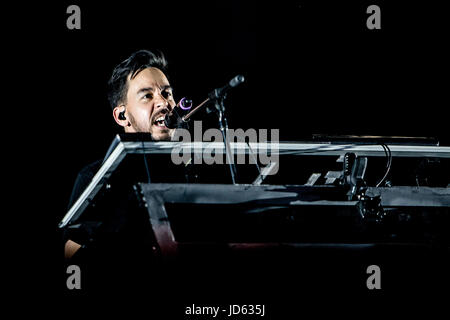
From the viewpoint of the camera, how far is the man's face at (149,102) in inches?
108

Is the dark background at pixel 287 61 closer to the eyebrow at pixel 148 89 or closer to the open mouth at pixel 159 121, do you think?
the eyebrow at pixel 148 89

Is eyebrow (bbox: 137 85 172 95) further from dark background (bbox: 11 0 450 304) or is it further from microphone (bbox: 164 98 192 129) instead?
microphone (bbox: 164 98 192 129)

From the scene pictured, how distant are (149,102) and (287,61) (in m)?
1.44

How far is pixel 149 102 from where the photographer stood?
281cm

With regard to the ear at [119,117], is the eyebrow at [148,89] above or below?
above

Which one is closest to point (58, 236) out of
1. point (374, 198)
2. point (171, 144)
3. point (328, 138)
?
point (171, 144)

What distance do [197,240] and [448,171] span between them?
1199mm

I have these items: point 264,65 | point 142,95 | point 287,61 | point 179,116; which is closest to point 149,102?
→ point 142,95

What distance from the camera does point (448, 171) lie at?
1828 mm

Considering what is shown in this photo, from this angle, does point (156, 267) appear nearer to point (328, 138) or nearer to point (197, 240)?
point (197, 240)

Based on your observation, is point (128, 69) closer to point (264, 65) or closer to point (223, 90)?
point (264, 65)

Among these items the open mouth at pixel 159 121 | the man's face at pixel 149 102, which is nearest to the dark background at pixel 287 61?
the man's face at pixel 149 102

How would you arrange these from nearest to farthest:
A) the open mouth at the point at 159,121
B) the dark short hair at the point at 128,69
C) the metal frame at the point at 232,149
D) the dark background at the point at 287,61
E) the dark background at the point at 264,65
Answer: the metal frame at the point at 232,149, the open mouth at the point at 159,121, the dark short hair at the point at 128,69, the dark background at the point at 264,65, the dark background at the point at 287,61

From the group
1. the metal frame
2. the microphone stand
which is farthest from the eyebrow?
the metal frame
